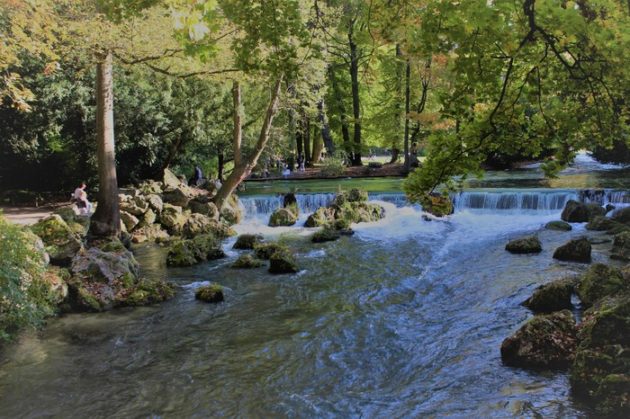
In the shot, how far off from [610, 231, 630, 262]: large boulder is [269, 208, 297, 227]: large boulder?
33.9 feet

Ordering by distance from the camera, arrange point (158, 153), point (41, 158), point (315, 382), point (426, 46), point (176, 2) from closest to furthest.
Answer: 1. point (176, 2)
2. point (426, 46)
3. point (315, 382)
4. point (41, 158)
5. point (158, 153)

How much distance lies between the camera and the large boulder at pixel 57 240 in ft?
35.8

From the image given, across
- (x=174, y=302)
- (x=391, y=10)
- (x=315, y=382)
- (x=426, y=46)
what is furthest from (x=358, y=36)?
(x=174, y=302)

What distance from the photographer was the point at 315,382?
655 cm

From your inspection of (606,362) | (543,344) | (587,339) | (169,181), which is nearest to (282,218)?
(169,181)

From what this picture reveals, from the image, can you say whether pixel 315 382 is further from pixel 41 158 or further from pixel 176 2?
pixel 41 158

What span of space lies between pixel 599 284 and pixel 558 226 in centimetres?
763

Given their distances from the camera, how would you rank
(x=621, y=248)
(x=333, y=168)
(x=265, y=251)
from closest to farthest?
1. (x=621, y=248)
2. (x=265, y=251)
3. (x=333, y=168)

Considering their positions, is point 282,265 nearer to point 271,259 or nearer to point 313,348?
point 271,259

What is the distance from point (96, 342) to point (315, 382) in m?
3.59

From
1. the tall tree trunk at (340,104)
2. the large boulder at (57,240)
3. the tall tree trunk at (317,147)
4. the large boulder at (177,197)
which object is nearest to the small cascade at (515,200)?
the large boulder at (177,197)

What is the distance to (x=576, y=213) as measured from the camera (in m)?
16.3

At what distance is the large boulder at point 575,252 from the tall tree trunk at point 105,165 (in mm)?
11318

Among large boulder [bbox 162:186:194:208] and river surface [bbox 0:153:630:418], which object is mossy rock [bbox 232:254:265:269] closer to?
river surface [bbox 0:153:630:418]
